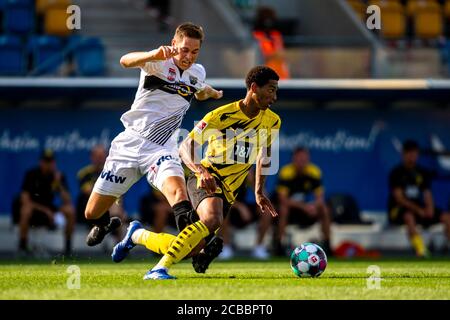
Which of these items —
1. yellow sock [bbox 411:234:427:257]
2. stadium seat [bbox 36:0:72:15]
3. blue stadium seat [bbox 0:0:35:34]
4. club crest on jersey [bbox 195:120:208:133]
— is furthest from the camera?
stadium seat [bbox 36:0:72:15]

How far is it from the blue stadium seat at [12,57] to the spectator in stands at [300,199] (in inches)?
201

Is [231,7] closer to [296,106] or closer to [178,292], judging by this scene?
[296,106]

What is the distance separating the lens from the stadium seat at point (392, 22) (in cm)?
2169

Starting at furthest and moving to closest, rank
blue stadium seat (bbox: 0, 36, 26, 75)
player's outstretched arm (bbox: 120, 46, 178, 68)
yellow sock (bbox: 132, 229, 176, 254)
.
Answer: blue stadium seat (bbox: 0, 36, 26, 75) < yellow sock (bbox: 132, 229, 176, 254) < player's outstretched arm (bbox: 120, 46, 178, 68)

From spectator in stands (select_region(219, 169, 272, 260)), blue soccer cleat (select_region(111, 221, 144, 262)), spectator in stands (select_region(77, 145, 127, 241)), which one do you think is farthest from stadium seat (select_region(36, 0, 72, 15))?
blue soccer cleat (select_region(111, 221, 144, 262))

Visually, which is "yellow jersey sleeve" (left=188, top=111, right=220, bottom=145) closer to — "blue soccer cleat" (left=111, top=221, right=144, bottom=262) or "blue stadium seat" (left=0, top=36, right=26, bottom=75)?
"blue soccer cleat" (left=111, top=221, right=144, bottom=262)

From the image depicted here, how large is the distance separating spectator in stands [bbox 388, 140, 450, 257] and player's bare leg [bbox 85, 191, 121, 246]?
818 centimetres

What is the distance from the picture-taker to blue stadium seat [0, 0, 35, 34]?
2031 cm

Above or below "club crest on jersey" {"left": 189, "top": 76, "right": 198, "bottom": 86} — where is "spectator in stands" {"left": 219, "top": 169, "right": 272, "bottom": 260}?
below

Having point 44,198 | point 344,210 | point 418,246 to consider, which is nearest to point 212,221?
point 418,246

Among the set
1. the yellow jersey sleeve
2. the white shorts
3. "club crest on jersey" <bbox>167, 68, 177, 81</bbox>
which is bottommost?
the white shorts

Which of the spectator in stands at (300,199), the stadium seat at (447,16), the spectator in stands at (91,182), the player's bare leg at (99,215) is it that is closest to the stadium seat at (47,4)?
the spectator in stands at (91,182)

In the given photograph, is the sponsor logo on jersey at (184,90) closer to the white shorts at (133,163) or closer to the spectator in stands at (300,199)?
the white shorts at (133,163)

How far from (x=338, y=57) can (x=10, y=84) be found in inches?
233
